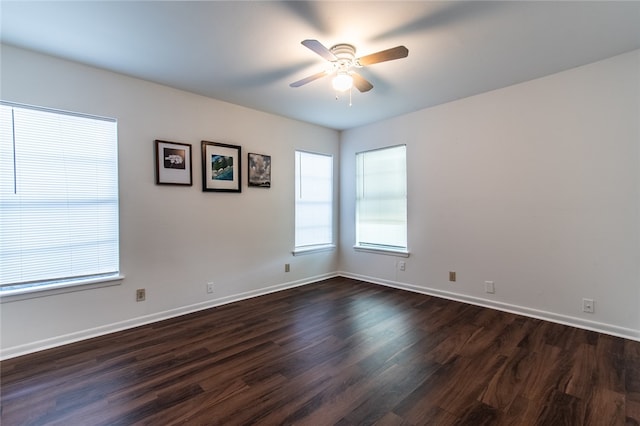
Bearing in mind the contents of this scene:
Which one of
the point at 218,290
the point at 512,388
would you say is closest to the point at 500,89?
the point at 512,388

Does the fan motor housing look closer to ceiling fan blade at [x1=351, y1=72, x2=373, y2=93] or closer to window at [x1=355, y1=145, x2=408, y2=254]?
ceiling fan blade at [x1=351, y1=72, x2=373, y2=93]

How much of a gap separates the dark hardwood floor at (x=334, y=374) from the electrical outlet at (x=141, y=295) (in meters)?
0.30

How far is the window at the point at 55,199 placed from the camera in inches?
95.7

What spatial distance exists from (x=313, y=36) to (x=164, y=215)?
7.69 ft

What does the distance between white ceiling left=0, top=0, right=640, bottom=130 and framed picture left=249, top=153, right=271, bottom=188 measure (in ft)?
3.36

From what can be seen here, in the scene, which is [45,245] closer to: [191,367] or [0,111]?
[0,111]

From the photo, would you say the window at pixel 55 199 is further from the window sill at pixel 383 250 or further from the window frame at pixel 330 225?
the window sill at pixel 383 250

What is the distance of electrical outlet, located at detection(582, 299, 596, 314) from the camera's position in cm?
282

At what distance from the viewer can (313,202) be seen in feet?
15.7

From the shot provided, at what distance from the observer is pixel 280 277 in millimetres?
4305

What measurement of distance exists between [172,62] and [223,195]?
155 centimetres

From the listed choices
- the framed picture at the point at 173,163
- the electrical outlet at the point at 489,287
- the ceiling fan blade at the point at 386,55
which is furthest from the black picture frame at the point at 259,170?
the electrical outlet at the point at 489,287

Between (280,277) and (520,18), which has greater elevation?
(520,18)

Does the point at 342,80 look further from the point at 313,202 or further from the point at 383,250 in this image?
the point at 383,250
